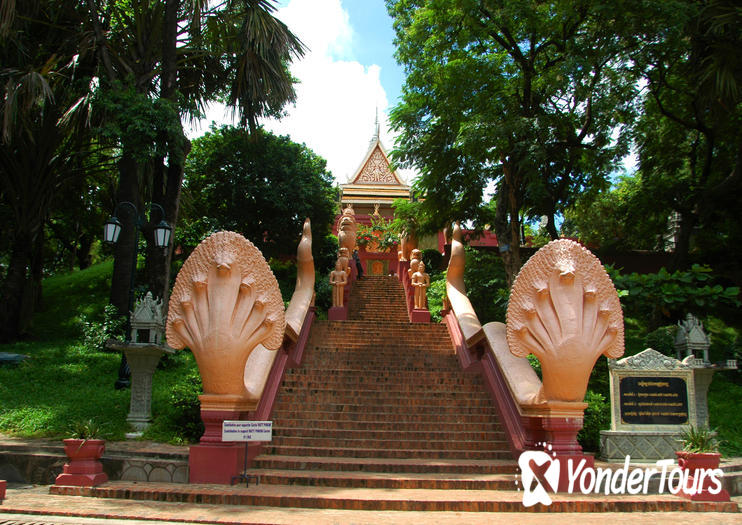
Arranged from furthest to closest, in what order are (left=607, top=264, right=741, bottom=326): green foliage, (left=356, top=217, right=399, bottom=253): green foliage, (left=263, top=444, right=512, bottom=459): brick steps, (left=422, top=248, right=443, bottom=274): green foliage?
(left=356, top=217, right=399, bottom=253): green foliage, (left=422, top=248, right=443, bottom=274): green foliage, (left=607, top=264, right=741, bottom=326): green foliage, (left=263, top=444, right=512, bottom=459): brick steps

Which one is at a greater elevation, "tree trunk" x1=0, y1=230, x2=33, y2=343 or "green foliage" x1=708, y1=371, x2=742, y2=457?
"tree trunk" x1=0, y1=230, x2=33, y2=343

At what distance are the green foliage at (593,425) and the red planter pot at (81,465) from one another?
5898 millimetres

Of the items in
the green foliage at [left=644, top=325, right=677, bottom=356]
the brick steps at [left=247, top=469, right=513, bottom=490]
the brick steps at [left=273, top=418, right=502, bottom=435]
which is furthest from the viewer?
the green foliage at [left=644, top=325, right=677, bottom=356]

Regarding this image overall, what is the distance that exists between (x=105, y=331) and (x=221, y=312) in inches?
237

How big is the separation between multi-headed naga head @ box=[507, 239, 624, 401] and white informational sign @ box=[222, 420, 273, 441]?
9.29ft

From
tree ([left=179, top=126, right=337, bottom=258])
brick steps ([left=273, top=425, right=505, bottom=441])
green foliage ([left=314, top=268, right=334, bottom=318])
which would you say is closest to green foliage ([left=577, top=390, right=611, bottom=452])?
brick steps ([left=273, top=425, right=505, bottom=441])

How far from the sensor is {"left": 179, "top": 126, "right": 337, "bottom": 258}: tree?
734 inches

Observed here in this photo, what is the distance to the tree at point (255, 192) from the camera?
18.7 metres

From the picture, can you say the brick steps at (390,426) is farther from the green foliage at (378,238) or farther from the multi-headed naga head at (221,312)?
the green foliage at (378,238)

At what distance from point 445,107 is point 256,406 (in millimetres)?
8038

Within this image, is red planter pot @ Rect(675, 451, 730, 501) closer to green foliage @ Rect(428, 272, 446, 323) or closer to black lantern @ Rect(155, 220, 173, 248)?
black lantern @ Rect(155, 220, 173, 248)

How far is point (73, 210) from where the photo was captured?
687 inches

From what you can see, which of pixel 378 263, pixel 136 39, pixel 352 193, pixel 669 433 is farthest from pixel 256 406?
pixel 352 193

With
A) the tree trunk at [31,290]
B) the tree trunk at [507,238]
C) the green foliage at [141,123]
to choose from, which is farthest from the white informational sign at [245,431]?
the tree trunk at [31,290]
